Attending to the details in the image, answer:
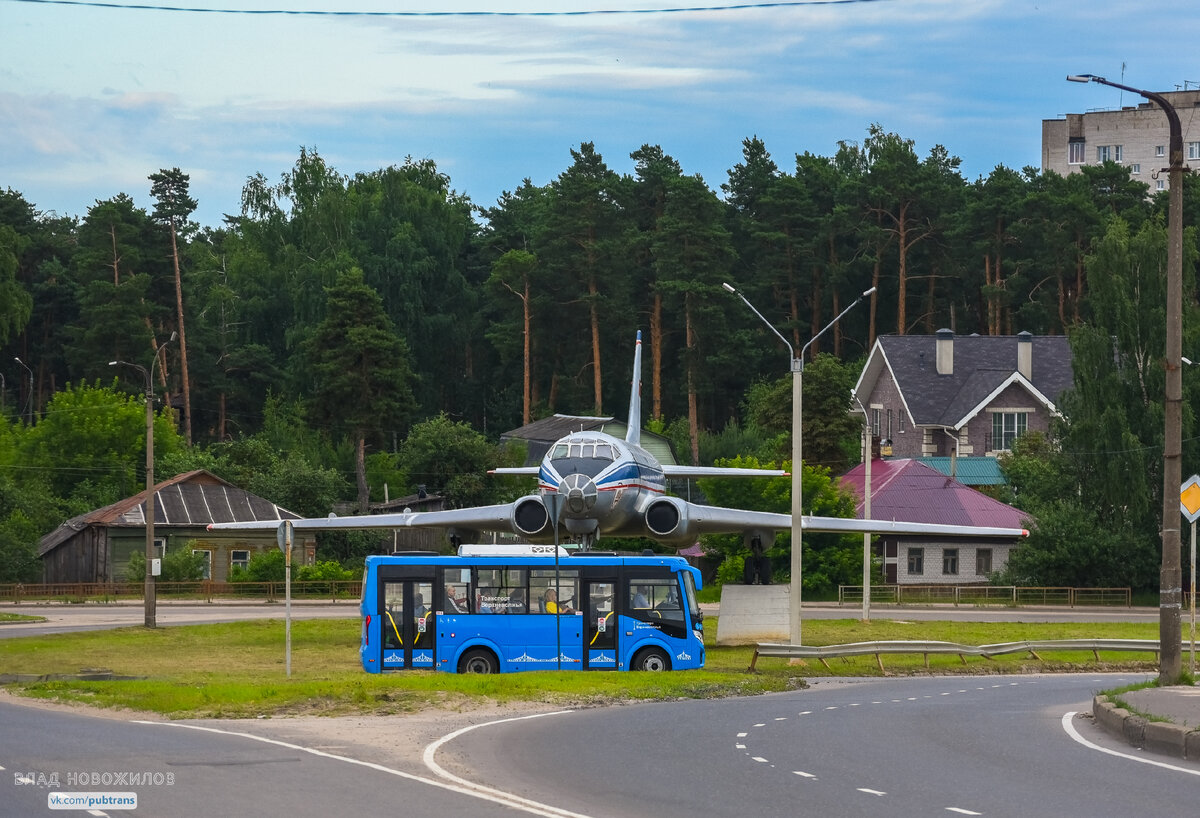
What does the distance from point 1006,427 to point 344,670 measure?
5462cm

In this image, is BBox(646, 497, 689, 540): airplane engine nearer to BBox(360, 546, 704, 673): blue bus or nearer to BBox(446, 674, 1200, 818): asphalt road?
BBox(360, 546, 704, 673): blue bus

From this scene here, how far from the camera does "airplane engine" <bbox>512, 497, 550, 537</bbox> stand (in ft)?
122

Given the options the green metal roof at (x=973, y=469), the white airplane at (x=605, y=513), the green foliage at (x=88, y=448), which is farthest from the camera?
the green foliage at (x=88, y=448)

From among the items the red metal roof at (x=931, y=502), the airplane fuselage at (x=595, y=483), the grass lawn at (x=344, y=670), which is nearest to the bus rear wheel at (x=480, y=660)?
the grass lawn at (x=344, y=670)

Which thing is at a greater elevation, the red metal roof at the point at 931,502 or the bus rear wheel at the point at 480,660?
the red metal roof at the point at 931,502

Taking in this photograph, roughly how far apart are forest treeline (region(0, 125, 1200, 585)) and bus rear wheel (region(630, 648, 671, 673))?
54933 millimetres

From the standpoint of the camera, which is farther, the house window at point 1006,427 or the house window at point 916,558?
the house window at point 1006,427

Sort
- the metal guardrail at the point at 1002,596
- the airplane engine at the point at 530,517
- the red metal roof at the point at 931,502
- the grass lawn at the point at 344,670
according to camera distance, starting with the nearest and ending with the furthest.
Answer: the grass lawn at the point at 344,670 → the airplane engine at the point at 530,517 → the metal guardrail at the point at 1002,596 → the red metal roof at the point at 931,502

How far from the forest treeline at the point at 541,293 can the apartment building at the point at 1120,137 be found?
37.9m

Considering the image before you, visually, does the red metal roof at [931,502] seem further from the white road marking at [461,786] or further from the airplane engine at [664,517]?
the white road marking at [461,786]

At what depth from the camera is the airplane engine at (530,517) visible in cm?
3725

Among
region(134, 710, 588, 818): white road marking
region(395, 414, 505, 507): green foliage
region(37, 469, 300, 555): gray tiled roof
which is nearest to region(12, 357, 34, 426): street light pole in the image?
region(395, 414, 505, 507): green foliage

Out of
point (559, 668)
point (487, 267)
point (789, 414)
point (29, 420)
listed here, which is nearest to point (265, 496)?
point (789, 414)

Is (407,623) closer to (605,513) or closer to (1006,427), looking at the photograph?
(605,513)
